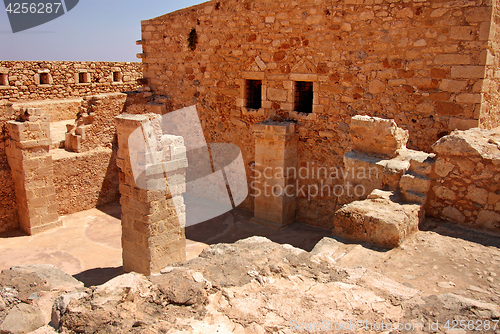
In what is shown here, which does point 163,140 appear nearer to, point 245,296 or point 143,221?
point 143,221

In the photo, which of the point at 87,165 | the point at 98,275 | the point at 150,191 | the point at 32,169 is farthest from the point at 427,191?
the point at 87,165

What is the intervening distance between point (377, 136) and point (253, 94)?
4.85 m

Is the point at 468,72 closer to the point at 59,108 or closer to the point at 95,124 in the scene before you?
the point at 95,124

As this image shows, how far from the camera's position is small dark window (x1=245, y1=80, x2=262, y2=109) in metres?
8.97

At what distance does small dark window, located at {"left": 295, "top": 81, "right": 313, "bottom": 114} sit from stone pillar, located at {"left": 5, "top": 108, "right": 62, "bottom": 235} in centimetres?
536

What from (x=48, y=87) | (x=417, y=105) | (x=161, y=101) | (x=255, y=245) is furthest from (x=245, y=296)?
(x=48, y=87)

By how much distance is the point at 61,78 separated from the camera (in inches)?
511

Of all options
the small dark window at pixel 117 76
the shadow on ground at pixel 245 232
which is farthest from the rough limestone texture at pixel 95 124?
the small dark window at pixel 117 76

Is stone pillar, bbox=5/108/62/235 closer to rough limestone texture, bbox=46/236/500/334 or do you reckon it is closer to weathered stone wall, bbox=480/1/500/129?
rough limestone texture, bbox=46/236/500/334

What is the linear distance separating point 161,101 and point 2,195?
4.44 meters

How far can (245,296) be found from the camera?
2393mm

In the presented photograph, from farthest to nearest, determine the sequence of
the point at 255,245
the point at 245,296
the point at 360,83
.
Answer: the point at 360,83 < the point at 255,245 < the point at 245,296

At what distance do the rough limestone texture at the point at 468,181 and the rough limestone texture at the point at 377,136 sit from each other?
0.62 meters

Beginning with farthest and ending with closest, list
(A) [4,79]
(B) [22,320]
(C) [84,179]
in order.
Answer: (A) [4,79] → (C) [84,179] → (B) [22,320]
